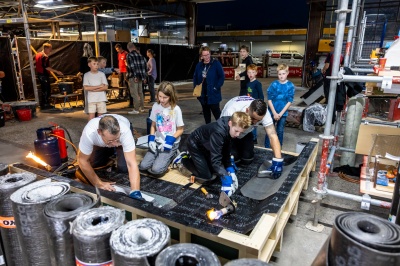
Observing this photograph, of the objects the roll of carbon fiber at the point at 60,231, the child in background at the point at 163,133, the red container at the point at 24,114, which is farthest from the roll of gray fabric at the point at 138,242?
the red container at the point at 24,114

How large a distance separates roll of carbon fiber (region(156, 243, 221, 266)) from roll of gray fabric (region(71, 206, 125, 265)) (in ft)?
1.02

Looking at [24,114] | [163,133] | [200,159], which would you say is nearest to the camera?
[200,159]

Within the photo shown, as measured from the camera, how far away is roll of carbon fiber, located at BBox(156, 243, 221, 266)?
1.10 m

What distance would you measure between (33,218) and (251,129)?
7.60 ft

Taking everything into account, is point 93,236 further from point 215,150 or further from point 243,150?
point 243,150

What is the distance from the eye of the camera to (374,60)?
3291 mm

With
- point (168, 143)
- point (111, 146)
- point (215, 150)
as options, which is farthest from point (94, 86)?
point (215, 150)

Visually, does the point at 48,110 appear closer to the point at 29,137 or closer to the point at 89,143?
the point at 29,137

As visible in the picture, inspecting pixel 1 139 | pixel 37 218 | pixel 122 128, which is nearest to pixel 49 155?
pixel 122 128

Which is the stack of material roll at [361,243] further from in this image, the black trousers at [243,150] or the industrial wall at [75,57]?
the industrial wall at [75,57]

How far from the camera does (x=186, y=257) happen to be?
3.75ft

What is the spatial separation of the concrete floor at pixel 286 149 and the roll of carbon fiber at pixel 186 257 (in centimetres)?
121

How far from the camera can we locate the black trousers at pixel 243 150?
3.47 m

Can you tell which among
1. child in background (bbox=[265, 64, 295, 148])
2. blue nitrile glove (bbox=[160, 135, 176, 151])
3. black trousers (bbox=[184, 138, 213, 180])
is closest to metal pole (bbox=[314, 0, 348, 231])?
black trousers (bbox=[184, 138, 213, 180])
